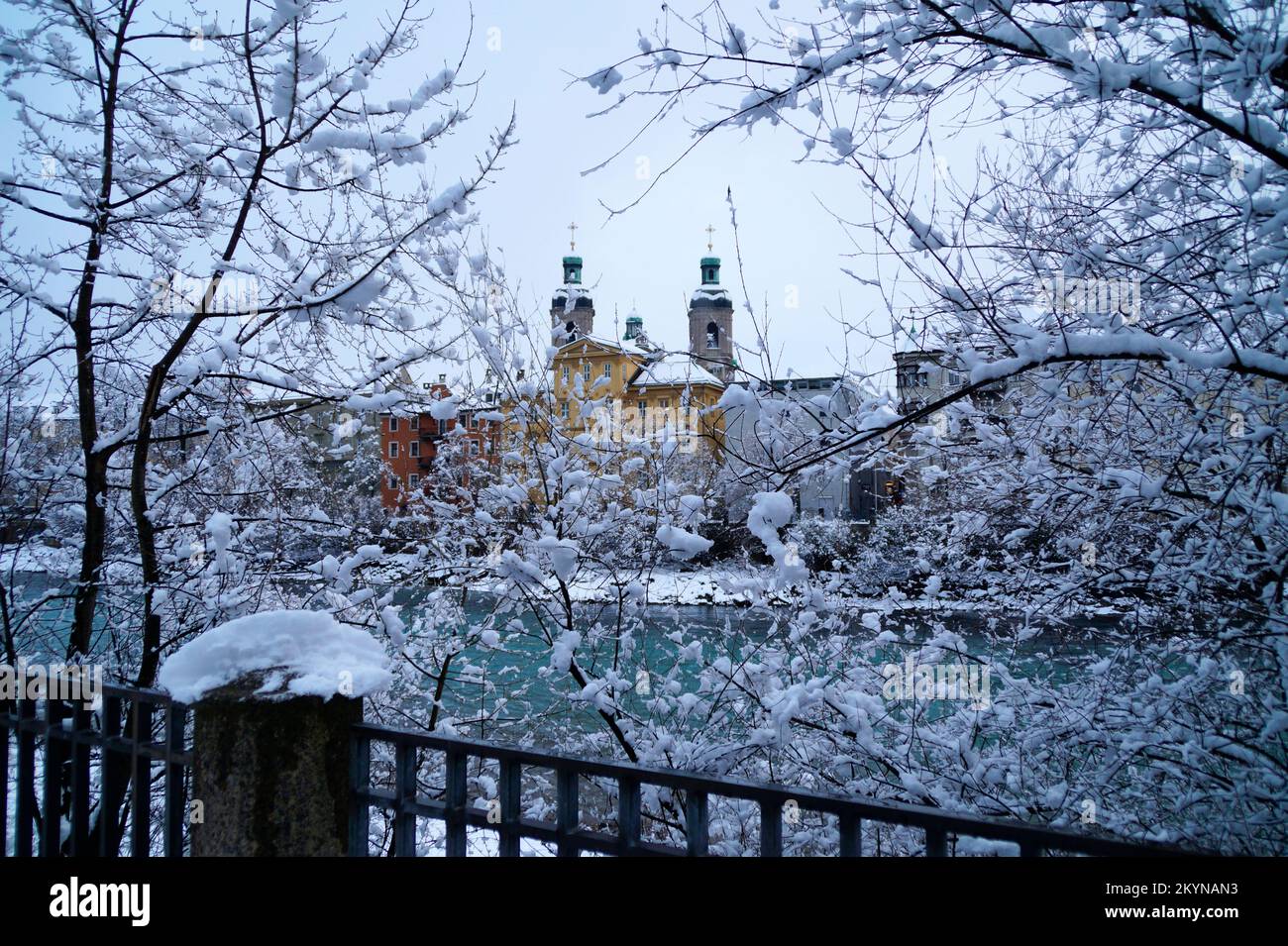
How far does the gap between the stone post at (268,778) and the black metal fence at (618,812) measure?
0.26ft

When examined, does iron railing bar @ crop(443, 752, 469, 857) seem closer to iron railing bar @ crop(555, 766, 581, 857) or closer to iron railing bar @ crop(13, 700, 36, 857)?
iron railing bar @ crop(555, 766, 581, 857)

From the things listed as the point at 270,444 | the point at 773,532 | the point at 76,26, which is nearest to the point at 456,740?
the point at 773,532

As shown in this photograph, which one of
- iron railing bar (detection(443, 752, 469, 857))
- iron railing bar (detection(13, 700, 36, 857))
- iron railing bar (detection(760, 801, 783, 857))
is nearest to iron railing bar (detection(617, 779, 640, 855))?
iron railing bar (detection(760, 801, 783, 857))

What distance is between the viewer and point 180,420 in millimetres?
5016

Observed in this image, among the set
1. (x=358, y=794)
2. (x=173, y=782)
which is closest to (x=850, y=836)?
(x=358, y=794)

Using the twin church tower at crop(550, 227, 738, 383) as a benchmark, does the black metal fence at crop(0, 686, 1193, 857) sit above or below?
below

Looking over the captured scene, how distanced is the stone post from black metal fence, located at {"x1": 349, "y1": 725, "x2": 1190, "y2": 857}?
0.08 m

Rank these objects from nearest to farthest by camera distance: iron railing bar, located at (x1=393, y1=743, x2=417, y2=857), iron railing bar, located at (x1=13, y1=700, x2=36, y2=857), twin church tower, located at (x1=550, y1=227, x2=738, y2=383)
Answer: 1. iron railing bar, located at (x1=393, y1=743, x2=417, y2=857)
2. iron railing bar, located at (x1=13, y1=700, x2=36, y2=857)
3. twin church tower, located at (x1=550, y1=227, x2=738, y2=383)

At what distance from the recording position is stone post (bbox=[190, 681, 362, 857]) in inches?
85.0

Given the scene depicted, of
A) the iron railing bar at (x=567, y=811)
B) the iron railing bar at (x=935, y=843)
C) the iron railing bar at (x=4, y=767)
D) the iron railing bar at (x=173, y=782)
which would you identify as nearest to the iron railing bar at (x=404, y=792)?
the iron railing bar at (x=567, y=811)

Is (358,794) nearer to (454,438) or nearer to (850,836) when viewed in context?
(850,836)
